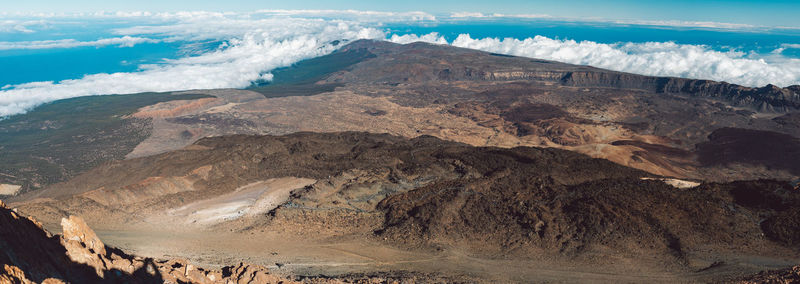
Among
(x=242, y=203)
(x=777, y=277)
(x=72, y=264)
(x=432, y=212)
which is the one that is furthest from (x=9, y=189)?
(x=777, y=277)

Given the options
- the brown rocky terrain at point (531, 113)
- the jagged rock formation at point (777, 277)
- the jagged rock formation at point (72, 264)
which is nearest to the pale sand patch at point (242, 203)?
the jagged rock formation at point (72, 264)

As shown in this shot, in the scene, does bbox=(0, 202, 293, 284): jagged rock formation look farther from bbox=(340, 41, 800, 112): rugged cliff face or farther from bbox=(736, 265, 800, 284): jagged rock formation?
bbox=(340, 41, 800, 112): rugged cliff face

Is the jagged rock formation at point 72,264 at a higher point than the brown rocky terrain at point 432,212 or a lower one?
higher

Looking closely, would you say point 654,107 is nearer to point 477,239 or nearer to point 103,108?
point 477,239

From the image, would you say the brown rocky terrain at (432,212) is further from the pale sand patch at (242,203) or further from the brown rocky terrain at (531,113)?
the brown rocky terrain at (531,113)

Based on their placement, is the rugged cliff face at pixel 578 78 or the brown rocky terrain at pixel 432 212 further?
the rugged cliff face at pixel 578 78

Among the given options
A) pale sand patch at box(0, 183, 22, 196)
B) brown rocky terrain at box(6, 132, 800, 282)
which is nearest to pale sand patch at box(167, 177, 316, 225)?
brown rocky terrain at box(6, 132, 800, 282)

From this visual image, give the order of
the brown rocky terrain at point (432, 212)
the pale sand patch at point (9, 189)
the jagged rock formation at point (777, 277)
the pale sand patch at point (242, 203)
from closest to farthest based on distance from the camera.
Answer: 1. the jagged rock formation at point (777, 277)
2. the brown rocky terrain at point (432, 212)
3. the pale sand patch at point (242, 203)
4. the pale sand patch at point (9, 189)

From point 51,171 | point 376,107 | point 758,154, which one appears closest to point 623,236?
point 758,154
